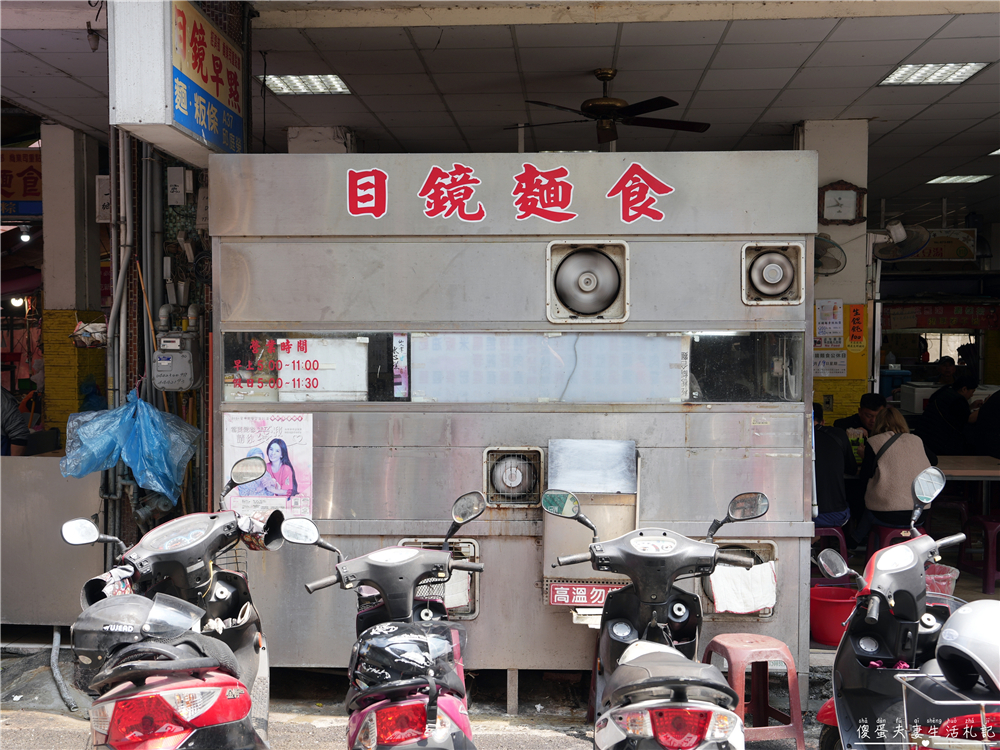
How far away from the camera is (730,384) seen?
3963 millimetres

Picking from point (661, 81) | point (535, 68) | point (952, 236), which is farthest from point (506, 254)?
point (952, 236)

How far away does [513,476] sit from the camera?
4.00 m

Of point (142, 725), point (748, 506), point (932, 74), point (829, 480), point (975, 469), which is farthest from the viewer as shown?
point (932, 74)

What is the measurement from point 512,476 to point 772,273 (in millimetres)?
1735

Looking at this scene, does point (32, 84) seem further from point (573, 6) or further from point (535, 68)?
point (573, 6)

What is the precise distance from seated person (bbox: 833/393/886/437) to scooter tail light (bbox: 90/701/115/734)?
550 centimetres

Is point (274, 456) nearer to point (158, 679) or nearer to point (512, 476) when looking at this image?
point (512, 476)

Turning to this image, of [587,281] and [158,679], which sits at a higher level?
[587,281]

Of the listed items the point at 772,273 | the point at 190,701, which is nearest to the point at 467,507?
the point at 190,701

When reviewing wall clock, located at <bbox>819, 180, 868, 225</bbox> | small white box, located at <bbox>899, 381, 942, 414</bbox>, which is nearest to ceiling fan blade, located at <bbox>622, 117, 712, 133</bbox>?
wall clock, located at <bbox>819, 180, 868, 225</bbox>

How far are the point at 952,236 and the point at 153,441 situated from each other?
409 inches

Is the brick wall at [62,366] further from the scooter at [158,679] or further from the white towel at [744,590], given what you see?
the white towel at [744,590]

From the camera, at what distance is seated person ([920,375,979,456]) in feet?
23.8

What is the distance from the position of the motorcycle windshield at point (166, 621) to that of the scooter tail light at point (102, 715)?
0.19m
